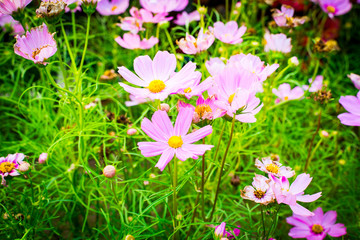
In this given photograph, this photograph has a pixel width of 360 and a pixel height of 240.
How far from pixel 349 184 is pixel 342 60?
924mm

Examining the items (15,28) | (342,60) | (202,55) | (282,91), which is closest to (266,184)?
(202,55)

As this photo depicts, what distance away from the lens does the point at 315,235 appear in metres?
0.77

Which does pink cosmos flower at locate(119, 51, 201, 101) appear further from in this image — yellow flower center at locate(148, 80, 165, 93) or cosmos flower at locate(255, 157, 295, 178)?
cosmos flower at locate(255, 157, 295, 178)

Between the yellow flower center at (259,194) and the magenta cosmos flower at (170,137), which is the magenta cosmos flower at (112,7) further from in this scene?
the yellow flower center at (259,194)

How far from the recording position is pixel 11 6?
0.58m

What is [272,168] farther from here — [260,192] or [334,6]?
[334,6]

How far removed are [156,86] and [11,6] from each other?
1.16ft

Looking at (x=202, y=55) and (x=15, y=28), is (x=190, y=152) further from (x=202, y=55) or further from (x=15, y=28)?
(x=15, y=28)

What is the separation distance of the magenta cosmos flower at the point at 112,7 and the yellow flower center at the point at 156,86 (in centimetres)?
67

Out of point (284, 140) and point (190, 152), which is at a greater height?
point (190, 152)

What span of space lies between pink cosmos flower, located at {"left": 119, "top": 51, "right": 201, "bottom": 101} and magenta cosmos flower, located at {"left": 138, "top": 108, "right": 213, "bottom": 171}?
0.18 ft

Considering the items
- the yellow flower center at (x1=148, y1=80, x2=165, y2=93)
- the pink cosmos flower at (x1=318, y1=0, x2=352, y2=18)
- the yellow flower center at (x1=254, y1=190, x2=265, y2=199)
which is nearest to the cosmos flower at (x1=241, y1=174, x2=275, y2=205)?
the yellow flower center at (x1=254, y1=190, x2=265, y2=199)

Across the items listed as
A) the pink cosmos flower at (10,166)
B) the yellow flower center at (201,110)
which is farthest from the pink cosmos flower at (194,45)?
the pink cosmos flower at (10,166)

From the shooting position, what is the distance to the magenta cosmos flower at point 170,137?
18.1 inches
